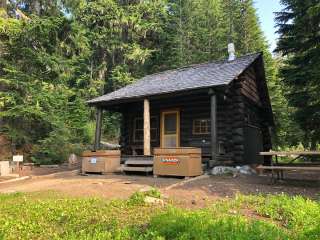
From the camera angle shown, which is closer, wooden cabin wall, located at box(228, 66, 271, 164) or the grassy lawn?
the grassy lawn

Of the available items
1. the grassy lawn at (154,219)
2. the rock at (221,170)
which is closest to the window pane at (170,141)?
the rock at (221,170)

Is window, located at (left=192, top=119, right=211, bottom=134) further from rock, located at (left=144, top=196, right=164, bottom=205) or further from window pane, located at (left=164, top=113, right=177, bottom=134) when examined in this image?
rock, located at (left=144, top=196, right=164, bottom=205)

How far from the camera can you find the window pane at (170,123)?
53.0ft

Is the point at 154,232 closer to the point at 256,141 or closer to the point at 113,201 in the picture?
the point at 113,201

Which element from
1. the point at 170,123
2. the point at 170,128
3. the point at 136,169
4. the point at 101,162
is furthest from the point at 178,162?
the point at 170,123

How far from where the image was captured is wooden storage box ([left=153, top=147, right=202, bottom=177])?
1117 cm

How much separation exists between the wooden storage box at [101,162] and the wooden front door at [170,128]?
324 centimetres

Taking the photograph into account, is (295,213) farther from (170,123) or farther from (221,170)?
(170,123)

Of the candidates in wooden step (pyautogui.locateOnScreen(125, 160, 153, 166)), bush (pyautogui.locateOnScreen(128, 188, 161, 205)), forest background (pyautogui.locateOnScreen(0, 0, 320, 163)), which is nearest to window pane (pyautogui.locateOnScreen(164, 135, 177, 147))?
wooden step (pyautogui.locateOnScreen(125, 160, 153, 166))

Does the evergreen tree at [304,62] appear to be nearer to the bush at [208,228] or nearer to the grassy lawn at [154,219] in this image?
the grassy lawn at [154,219]

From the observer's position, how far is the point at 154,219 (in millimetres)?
5285

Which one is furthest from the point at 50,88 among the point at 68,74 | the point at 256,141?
the point at 256,141

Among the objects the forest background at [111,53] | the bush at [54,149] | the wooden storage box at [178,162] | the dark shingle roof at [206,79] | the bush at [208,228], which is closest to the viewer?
the bush at [208,228]

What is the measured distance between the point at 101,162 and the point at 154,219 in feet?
27.3
